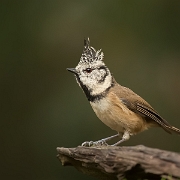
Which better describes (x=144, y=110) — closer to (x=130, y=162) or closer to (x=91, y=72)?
(x=91, y=72)

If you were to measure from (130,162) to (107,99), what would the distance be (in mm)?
1360

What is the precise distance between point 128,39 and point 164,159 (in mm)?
3930

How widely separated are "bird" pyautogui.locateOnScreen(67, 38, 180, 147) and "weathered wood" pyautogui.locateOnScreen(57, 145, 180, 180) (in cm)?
79

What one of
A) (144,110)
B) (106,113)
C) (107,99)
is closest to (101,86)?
(107,99)

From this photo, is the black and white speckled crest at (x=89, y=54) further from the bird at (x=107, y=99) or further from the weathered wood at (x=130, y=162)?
the weathered wood at (x=130, y=162)

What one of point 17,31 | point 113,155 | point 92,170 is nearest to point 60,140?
point 17,31

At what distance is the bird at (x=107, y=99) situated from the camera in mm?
4207

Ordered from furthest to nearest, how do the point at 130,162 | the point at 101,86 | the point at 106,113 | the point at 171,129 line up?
the point at 171,129 < the point at 101,86 < the point at 106,113 < the point at 130,162

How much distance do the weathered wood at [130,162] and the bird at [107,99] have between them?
2.59 feet

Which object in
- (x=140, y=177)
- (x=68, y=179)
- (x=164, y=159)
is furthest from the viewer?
(x=68, y=179)

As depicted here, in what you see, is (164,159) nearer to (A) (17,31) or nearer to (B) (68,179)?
(B) (68,179)

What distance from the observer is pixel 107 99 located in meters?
4.23

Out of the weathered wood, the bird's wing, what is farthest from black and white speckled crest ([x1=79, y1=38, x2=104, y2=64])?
the weathered wood

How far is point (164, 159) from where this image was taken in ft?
9.02
